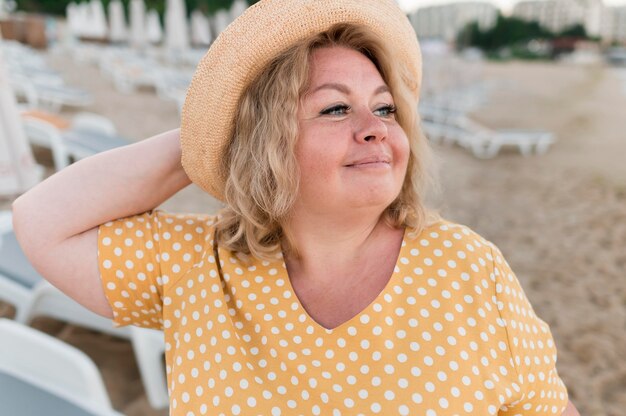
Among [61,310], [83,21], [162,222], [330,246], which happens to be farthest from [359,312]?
[83,21]

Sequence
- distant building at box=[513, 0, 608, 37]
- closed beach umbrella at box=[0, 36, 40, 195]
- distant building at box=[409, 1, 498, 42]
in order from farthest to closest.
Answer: distant building at box=[513, 0, 608, 37]
distant building at box=[409, 1, 498, 42]
closed beach umbrella at box=[0, 36, 40, 195]

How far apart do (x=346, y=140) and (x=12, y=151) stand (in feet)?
10.4

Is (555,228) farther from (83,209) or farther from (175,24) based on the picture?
(175,24)

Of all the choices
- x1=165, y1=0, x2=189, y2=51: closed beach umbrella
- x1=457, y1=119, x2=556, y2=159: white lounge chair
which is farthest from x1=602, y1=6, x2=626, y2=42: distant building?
x1=457, y1=119, x2=556, y2=159: white lounge chair

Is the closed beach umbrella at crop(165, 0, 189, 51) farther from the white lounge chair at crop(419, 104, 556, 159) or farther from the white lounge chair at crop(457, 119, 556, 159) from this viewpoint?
the white lounge chair at crop(457, 119, 556, 159)

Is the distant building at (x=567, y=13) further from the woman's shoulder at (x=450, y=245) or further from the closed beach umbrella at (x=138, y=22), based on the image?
the woman's shoulder at (x=450, y=245)

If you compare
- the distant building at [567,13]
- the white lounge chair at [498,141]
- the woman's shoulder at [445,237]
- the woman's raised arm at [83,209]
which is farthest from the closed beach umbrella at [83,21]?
the distant building at [567,13]

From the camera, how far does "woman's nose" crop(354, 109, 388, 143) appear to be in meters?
1.16

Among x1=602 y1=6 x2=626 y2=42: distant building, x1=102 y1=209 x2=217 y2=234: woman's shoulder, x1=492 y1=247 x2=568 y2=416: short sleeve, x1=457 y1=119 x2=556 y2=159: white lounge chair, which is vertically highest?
x1=102 y1=209 x2=217 y2=234: woman's shoulder

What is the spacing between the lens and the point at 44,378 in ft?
5.52

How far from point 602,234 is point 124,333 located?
15.3ft

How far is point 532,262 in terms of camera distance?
4.48m

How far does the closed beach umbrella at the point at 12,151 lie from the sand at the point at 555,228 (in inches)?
42.2

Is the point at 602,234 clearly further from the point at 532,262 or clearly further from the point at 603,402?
the point at 603,402
